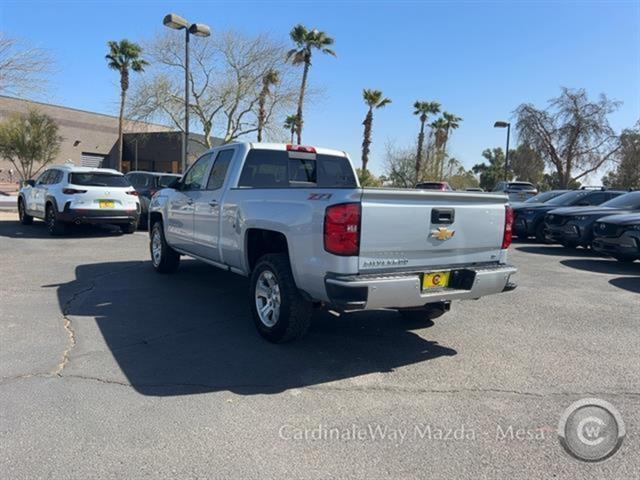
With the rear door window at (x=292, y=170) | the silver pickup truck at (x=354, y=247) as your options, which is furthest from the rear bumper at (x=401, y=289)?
the rear door window at (x=292, y=170)

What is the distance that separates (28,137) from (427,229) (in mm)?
36145

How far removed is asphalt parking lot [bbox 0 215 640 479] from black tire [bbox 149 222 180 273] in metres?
1.17

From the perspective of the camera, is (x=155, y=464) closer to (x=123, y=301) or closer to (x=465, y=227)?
(x=465, y=227)

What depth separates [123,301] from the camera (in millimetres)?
6402

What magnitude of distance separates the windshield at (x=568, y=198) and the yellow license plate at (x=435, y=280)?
38.6ft

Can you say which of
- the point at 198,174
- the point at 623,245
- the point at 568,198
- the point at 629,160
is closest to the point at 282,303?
the point at 198,174

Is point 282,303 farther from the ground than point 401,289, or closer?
closer

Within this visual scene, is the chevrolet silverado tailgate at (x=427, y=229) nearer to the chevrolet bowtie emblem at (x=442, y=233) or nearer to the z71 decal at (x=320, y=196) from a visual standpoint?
the chevrolet bowtie emblem at (x=442, y=233)

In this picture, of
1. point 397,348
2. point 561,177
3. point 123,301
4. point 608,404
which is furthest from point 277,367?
point 561,177

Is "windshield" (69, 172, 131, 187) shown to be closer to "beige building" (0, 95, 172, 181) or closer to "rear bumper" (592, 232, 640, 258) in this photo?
"rear bumper" (592, 232, 640, 258)

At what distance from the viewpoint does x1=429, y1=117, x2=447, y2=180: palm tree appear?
4481cm

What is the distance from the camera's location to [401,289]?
4.12 meters

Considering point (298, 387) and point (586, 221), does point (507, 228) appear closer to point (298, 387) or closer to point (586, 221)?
point (298, 387)

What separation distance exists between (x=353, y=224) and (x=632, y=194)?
11.3 m
